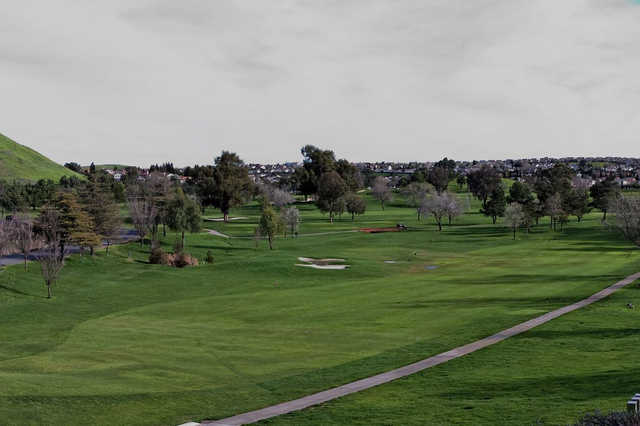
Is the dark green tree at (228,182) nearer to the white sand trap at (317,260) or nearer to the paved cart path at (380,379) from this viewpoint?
the white sand trap at (317,260)

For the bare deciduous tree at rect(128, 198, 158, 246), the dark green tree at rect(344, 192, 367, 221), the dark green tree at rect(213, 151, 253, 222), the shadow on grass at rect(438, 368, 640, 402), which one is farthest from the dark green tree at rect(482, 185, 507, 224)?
the shadow on grass at rect(438, 368, 640, 402)

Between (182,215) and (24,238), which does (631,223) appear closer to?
(182,215)

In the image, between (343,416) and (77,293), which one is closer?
(343,416)

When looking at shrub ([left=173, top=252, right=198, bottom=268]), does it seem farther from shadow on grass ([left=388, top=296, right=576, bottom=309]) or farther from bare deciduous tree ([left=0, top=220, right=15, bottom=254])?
shadow on grass ([left=388, top=296, right=576, bottom=309])

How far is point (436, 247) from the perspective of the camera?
9112 centimetres

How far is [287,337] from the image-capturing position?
34.9 m

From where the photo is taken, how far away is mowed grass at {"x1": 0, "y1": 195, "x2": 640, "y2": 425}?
2169 centimetres

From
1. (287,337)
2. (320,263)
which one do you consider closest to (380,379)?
(287,337)

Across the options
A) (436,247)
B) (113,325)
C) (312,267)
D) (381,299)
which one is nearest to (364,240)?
(436,247)

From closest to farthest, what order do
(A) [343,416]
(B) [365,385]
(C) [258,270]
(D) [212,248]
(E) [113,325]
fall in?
(A) [343,416]
(B) [365,385]
(E) [113,325]
(C) [258,270]
(D) [212,248]

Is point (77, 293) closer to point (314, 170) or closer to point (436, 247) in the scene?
point (436, 247)

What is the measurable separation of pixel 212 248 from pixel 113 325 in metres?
47.0

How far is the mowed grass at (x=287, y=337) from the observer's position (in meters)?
21.7

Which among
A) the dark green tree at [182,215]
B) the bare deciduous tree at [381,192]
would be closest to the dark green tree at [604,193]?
the bare deciduous tree at [381,192]
